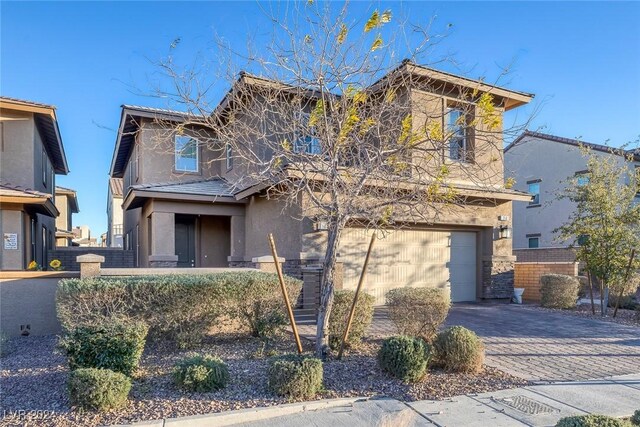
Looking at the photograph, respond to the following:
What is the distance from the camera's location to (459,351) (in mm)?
5941

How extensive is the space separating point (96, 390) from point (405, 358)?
11.8 ft

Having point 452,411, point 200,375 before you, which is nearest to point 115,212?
point 200,375

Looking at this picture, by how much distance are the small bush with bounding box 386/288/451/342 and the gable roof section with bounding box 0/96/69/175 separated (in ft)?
38.5

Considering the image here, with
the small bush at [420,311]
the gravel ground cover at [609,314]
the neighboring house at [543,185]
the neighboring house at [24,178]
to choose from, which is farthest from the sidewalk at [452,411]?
the neighboring house at [543,185]

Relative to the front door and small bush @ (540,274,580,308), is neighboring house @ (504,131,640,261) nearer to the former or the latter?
small bush @ (540,274,580,308)

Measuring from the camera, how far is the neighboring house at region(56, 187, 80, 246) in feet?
78.1

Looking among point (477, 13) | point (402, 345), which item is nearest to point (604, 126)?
point (477, 13)

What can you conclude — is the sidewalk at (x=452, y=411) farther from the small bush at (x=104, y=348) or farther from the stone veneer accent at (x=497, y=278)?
the stone veneer accent at (x=497, y=278)

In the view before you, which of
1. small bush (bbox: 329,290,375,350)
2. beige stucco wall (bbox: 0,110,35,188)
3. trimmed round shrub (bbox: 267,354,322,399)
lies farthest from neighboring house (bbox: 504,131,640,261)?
beige stucco wall (bbox: 0,110,35,188)

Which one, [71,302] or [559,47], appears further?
[559,47]

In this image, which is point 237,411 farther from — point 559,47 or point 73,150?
point 73,150

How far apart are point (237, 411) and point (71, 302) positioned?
11.9 feet

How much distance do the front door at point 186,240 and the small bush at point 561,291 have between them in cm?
1123

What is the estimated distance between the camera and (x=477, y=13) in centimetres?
826
